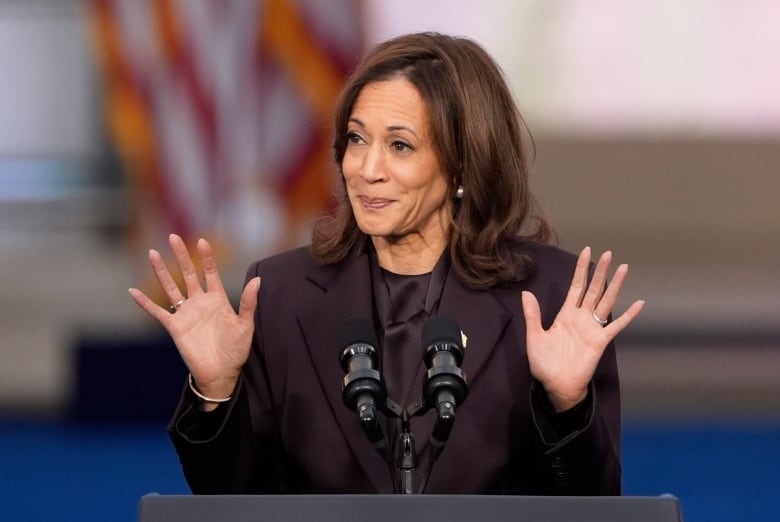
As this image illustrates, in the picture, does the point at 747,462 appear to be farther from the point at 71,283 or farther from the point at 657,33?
the point at 71,283

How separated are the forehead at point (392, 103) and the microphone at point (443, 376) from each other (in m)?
0.54

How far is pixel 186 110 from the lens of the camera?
23.4 feet

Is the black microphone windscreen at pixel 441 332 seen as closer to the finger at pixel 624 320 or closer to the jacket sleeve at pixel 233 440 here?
the finger at pixel 624 320

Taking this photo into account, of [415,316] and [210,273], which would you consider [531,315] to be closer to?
[415,316]

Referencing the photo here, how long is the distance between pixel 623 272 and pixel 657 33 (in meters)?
6.52

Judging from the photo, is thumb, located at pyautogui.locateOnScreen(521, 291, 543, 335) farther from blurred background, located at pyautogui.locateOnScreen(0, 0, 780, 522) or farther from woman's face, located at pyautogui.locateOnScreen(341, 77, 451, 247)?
blurred background, located at pyautogui.locateOnScreen(0, 0, 780, 522)

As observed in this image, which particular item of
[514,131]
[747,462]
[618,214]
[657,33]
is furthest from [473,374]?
[618,214]

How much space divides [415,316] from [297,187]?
4.39 meters

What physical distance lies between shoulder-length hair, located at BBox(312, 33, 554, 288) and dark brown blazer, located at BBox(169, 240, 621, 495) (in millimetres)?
47

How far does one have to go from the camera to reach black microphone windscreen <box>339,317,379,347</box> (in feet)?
7.50

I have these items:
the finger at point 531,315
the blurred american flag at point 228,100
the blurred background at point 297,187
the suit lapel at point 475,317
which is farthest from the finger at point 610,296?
the blurred american flag at point 228,100

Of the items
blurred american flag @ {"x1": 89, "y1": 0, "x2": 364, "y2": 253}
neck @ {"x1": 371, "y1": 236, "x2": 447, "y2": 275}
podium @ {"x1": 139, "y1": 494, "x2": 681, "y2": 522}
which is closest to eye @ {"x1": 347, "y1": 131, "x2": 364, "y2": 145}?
neck @ {"x1": 371, "y1": 236, "x2": 447, "y2": 275}

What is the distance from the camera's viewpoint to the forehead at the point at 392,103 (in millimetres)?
2736

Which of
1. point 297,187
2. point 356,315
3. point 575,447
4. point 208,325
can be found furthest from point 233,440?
point 297,187
